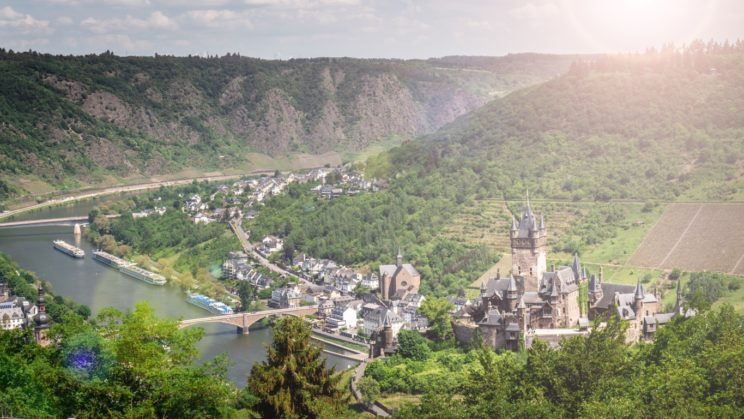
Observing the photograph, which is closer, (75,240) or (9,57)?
(75,240)

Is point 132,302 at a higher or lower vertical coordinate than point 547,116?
lower

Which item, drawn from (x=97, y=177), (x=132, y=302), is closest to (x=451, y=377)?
(x=132, y=302)

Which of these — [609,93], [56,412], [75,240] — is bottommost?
[75,240]

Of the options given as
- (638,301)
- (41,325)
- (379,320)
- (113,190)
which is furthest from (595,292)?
(113,190)

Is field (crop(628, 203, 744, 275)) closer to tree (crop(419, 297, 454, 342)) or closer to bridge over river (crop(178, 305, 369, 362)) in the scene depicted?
tree (crop(419, 297, 454, 342))

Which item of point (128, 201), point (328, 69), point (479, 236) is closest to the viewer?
point (479, 236)

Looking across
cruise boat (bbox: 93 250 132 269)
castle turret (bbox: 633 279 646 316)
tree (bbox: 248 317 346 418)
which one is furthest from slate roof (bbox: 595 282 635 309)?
cruise boat (bbox: 93 250 132 269)

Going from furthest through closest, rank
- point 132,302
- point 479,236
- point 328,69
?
point 328,69
point 479,236
point 132,302

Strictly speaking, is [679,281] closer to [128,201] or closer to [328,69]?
[128,201]
